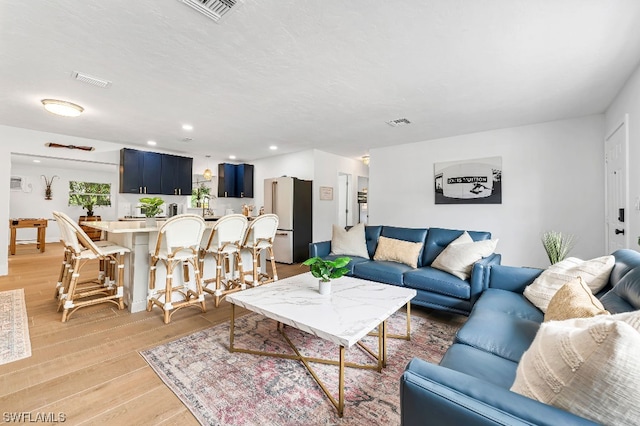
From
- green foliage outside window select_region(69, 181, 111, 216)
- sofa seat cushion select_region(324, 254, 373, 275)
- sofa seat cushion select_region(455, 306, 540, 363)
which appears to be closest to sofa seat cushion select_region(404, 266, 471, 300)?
sofa seat cushion select_region(324, 254, 373, 275)

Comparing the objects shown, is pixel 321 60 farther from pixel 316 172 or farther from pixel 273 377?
pixel 316 172

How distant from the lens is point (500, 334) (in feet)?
5.07

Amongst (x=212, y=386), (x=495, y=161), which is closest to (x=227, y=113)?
(x=212, y=386)

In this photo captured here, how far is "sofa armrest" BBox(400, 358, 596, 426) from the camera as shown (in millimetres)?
661

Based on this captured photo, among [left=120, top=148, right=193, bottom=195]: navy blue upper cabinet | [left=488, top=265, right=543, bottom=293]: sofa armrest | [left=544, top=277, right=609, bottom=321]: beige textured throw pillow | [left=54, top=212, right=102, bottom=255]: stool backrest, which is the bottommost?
[left=488, top=265, right=543, bottom=293]: sofa armrest

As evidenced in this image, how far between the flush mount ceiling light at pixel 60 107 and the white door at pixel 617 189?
627cm

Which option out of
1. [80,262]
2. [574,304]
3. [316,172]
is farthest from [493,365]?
[316,172]

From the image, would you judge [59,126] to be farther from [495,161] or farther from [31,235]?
[495,161]

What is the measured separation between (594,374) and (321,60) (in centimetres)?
258

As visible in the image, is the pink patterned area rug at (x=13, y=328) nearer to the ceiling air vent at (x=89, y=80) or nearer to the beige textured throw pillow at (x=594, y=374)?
the ceiling air vent at (x=89, y=80)

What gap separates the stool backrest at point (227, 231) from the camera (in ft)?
10.4

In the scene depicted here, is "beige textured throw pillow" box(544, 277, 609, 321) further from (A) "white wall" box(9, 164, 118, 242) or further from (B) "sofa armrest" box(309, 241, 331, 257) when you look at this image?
(A) "white wall" box(9, 164, 118, 242)

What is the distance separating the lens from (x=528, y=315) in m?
1.83

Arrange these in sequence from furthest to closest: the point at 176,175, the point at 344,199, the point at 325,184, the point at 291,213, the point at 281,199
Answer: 1. the point at 344,199
2. the point at 325,184
3. the point at 176,175
4. the point at 281,199
5. the point at 291,213
